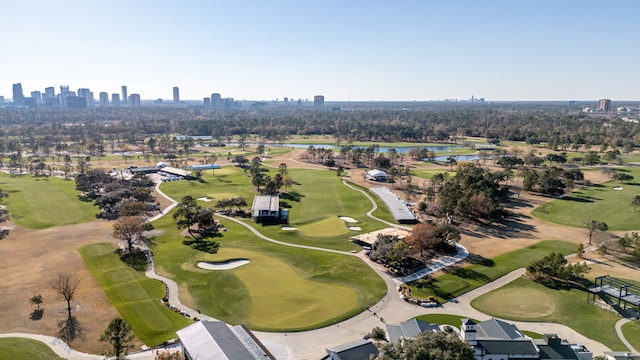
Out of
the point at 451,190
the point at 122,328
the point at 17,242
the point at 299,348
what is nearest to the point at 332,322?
the point at 299,348

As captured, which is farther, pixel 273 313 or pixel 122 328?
pixel 273 313

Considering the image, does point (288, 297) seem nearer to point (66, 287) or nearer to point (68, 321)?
point (68, 321)

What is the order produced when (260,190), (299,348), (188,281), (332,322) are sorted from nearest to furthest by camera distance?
(299,348), (332,322), (188,281), (260,190)

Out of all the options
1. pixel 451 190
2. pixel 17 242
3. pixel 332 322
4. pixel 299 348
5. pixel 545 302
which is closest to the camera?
pixel 299 348

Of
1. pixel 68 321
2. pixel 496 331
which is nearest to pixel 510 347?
pixel 496 331

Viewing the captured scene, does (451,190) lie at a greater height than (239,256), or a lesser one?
greater

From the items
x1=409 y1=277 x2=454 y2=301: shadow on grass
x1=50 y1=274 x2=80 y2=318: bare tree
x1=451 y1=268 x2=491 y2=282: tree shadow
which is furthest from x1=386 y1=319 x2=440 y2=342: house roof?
x1=50 y1=274 x2=80 y2=318: bare tree

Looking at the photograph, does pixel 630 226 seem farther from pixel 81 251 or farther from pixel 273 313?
pixel 81 251
